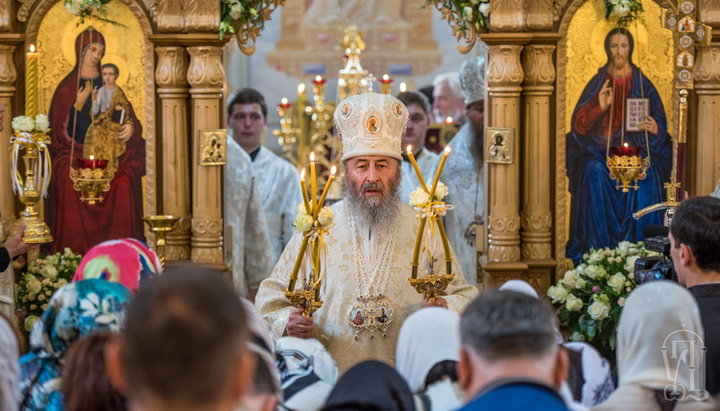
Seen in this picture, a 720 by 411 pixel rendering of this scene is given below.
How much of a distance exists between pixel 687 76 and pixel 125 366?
527cm

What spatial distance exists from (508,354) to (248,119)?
7.86 meters

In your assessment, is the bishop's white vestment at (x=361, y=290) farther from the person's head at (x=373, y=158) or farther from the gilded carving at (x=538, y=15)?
the gilded carving at (x=538, y=15)

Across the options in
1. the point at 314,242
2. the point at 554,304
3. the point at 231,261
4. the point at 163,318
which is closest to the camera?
the point at 163,318

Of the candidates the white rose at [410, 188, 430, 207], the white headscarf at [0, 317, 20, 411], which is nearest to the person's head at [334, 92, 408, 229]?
the white rose at [410, 188, 430, 207]

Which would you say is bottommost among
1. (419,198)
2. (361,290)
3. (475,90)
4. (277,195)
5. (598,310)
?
(598,310)

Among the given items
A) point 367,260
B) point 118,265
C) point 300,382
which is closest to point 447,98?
point 367,260

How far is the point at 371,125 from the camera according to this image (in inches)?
245

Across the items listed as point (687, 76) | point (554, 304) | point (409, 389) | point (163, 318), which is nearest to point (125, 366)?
point (163, 318)

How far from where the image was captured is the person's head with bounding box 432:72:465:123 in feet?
43.9

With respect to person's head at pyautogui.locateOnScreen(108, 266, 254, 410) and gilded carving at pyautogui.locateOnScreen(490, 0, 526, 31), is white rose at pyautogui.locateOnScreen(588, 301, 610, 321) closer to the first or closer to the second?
gilded carving at pyautogui.locateOnScreen(490, 0, 526, 31)

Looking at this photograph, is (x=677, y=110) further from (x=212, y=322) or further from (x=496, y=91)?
(x=212, y=322)

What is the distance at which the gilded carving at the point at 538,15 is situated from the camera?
8164mm

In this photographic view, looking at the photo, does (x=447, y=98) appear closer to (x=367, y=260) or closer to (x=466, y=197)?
(x=466, y=197)

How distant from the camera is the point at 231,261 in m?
8.88
